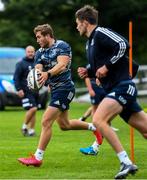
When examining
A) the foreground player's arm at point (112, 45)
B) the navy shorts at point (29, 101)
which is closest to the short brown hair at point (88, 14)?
the foreground player's arm at point (112, 45)

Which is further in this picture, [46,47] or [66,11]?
[66,11]

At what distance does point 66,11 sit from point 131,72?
40.3 metres

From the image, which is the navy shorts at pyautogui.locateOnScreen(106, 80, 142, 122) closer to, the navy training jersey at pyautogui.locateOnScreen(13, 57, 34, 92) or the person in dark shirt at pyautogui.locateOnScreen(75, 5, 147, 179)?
the person in dark shirt at pyautogui.locateOnScreen(75, 5, 147, 179)

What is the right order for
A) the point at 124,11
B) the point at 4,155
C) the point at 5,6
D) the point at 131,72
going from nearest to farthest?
the point at 131,72 < the point at 4,155 < the point at 124,11 < the point at 5,6

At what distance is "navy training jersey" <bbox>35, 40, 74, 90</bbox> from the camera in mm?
12797

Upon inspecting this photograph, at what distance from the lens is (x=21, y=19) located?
53562mm

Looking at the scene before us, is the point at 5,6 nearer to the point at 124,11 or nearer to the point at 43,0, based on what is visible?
the point at 43,0

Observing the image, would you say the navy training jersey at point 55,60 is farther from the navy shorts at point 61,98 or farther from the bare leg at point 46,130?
the bare leg at point 46,130

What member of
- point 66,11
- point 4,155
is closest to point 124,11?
point 66,11

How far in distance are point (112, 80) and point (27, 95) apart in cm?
818

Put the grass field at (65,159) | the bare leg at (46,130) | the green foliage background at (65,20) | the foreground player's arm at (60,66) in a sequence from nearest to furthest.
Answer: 1. the grass field at (65,159)
2. the foreground player's arm at (60,66)
3. the bare leg at (46,130)
4. the green foliage background at (65,20)

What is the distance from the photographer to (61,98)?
42.2 feet

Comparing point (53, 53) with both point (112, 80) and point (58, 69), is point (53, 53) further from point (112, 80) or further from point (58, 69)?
point (112, 80)

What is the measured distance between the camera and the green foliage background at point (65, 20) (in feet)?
162
